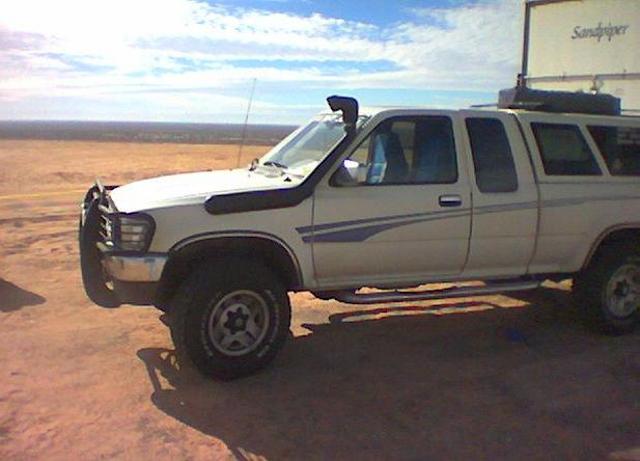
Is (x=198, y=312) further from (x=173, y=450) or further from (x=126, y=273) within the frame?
(x=173, y=450)

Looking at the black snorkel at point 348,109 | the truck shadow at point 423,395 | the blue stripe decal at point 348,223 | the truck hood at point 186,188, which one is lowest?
the truck shadow at point 423,395

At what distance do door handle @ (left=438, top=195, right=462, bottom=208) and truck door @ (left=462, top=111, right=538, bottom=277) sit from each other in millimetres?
151

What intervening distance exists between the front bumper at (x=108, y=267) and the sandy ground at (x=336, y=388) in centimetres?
59

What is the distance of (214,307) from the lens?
4.95 m

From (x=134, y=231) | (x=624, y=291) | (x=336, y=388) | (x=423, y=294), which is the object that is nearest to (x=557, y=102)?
(x=624, y=291)

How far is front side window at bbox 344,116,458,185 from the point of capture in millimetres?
5457

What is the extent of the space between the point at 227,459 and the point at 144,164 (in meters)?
24.5

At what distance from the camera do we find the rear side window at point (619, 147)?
629 cm

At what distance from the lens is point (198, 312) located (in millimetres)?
4895

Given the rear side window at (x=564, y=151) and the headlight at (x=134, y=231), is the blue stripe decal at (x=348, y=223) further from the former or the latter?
the rear side window at (x=564, y=151)

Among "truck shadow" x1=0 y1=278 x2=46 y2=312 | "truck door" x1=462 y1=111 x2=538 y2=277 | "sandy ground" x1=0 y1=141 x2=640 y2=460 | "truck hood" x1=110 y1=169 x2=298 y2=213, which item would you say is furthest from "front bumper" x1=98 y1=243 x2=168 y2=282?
"truck door" x1=462 y1=111 x2=538 y2=277

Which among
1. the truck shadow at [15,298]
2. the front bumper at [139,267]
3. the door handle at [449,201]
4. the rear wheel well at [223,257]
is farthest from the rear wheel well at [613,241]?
the truck shadow at [15,298]

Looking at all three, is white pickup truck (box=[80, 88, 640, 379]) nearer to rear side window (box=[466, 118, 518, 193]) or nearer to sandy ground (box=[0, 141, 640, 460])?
rear side window (box=[466, 118, 518, 193])

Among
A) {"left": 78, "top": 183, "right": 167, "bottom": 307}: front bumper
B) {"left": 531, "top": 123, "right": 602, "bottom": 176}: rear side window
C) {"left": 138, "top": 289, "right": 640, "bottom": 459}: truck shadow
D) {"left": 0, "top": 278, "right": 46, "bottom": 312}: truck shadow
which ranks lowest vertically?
{"left": 138, "top": 289, "right": 640, "bottom": 459}: truck shadow
